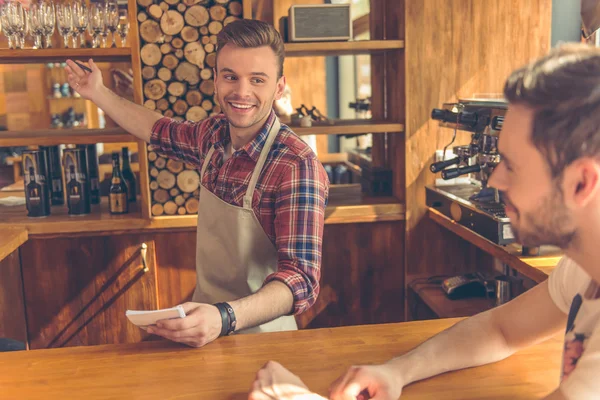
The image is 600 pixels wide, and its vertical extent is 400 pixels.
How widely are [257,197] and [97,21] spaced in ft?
4.89

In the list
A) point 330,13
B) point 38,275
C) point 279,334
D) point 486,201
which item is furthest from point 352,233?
point 279,334

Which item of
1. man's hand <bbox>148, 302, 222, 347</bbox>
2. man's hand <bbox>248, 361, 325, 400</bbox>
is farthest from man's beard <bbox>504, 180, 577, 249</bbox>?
man's hand <bbox>148, 302, 222, 347</bbox>

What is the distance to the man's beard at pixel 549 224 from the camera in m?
1.03

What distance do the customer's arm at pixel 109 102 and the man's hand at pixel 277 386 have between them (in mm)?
1525

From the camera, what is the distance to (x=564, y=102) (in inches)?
39.2

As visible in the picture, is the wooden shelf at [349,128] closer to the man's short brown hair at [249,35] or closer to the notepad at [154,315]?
the man's short brown hair at [249,35]

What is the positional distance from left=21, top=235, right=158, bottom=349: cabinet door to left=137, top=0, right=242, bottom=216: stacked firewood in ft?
0.88

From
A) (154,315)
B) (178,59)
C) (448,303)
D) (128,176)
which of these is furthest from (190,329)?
(128,176)

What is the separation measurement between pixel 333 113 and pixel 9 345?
2820mm

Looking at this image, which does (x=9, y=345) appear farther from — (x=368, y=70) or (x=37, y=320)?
(x=368, y=70)

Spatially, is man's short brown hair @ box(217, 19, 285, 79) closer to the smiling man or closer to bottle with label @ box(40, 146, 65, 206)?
the smiling man

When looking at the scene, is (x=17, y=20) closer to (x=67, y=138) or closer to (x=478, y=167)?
(x=67, y=138)

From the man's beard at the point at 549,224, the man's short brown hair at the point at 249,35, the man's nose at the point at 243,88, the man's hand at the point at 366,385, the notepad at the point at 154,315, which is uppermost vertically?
the man's short brown hair at the point at 249,35

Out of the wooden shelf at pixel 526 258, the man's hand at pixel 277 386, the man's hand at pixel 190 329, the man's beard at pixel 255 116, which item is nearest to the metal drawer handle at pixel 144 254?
the man's beard at pixel 255 116
